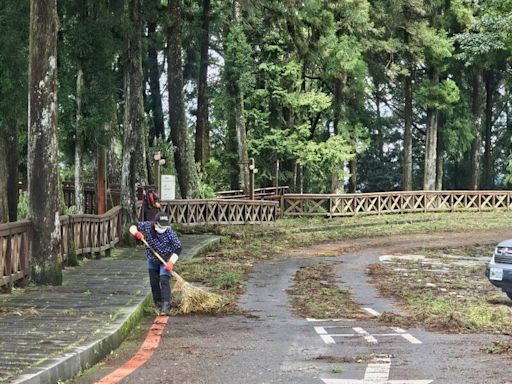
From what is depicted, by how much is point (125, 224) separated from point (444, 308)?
11512 millimetres

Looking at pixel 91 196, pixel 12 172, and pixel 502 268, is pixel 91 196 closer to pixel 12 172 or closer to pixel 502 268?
pixel 12 172

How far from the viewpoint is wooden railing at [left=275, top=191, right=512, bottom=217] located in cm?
3744

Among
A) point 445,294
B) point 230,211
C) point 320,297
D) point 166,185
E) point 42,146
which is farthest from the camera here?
point 230,211

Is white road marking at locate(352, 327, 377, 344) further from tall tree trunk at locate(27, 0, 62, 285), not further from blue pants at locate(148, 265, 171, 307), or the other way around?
tall tree trunk at locate(27, 0, 62, 285)

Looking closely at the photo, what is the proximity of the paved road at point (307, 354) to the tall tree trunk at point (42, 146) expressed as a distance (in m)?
2.98

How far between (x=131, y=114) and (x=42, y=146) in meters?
8.95

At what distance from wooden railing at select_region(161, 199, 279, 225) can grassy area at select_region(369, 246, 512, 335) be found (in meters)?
9.66

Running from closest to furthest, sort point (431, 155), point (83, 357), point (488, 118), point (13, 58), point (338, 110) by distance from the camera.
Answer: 1. point (83, 357)
2. point (13, 58)
3. point (338, 110)
4. point (431, 155)
5. point (488, 118)

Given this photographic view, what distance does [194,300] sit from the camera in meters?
11.4

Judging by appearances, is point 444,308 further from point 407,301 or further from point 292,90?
point 292,90

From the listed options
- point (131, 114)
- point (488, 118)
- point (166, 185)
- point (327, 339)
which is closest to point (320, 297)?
point (327, 339)

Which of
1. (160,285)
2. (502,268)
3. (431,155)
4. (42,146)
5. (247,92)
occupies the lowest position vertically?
(160,285)

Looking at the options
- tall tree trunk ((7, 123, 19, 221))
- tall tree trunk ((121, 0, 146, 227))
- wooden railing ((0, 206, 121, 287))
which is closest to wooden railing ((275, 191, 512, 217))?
tall tree trunk ((121, 0, 146, 227))

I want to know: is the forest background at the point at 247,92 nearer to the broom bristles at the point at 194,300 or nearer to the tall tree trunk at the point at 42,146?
the tall tree trunk at the point at 42,146
